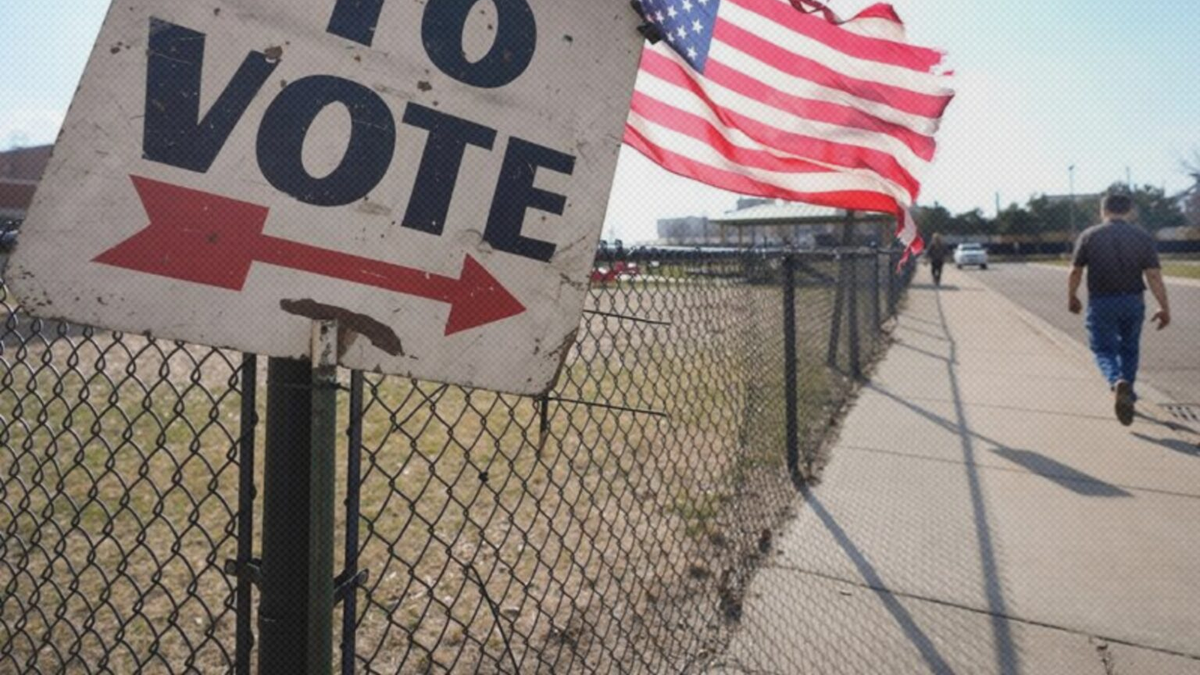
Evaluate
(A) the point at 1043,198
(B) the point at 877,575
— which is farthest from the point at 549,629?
(A) the point at 1043,198

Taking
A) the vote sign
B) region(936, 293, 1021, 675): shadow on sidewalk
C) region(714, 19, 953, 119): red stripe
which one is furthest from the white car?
the vote sign

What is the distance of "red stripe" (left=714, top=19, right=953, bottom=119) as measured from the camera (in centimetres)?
258

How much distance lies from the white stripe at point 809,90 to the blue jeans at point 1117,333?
4273 millimetres

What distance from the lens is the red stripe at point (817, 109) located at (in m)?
2.58

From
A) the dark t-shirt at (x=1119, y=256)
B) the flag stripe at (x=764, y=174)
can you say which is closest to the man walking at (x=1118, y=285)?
the dark t-shirt at (x=1119, y=256)

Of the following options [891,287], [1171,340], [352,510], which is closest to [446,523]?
[352,510]

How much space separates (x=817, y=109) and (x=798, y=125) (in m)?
Result: 0.11

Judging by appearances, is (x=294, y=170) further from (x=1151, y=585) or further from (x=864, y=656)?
(x=1151, y=585)

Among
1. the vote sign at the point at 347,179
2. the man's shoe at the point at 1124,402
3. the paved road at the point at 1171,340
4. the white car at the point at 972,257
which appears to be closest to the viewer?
the vote sign at the point at 347,179

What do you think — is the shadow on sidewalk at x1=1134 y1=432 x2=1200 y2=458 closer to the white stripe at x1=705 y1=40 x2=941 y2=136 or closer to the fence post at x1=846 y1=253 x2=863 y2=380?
the fence post at x1=846 y1=253 x2=863 y2=380

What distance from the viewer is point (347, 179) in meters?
1.14

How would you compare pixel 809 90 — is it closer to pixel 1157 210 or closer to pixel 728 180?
pixel 728 180

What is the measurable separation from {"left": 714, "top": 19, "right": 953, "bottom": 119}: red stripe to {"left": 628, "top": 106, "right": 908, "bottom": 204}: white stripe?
32 centimetres

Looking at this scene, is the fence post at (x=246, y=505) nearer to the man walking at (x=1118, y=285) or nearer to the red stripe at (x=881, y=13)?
the red stripe at (x=881, y=13)
